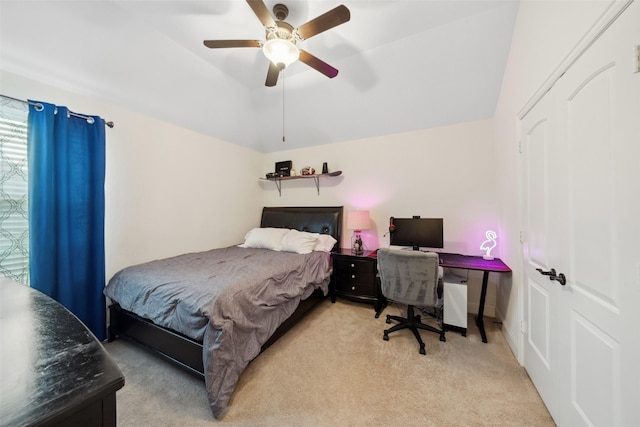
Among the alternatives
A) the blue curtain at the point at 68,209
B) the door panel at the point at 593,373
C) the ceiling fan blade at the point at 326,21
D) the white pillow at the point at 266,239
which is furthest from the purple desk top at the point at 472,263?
the blue curtain at the point at 68,209

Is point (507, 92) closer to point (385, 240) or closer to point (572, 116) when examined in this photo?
point (572, 116)

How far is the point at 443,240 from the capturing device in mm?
2859

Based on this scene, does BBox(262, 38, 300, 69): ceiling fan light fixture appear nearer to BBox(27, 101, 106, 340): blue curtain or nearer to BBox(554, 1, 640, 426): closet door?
BBox(554, 1, 640, 426): closet door

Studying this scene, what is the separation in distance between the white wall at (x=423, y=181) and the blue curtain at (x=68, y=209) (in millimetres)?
2682

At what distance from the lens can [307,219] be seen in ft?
12.3

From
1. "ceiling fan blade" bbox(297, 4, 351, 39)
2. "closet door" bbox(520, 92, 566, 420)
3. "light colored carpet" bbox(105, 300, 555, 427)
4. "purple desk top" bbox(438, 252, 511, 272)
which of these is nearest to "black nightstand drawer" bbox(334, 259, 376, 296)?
"light colored carpet" bbox(105, 300, 555, 427)

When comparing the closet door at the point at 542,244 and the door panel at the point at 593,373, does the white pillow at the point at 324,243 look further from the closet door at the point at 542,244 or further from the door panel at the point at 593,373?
the door panel at the point at 593,373

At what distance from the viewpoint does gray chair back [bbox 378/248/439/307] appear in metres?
2.00

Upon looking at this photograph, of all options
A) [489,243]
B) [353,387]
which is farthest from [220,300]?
[489,243]

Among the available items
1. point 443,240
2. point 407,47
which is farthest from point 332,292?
point 407,47

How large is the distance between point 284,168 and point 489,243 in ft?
10.5

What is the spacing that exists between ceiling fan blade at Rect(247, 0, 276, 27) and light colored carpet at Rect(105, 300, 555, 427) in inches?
103

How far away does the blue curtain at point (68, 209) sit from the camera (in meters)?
1.82

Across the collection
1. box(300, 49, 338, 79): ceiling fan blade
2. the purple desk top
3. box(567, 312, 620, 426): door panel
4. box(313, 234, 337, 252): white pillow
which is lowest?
box(567, 312, 620, 426): door panel
